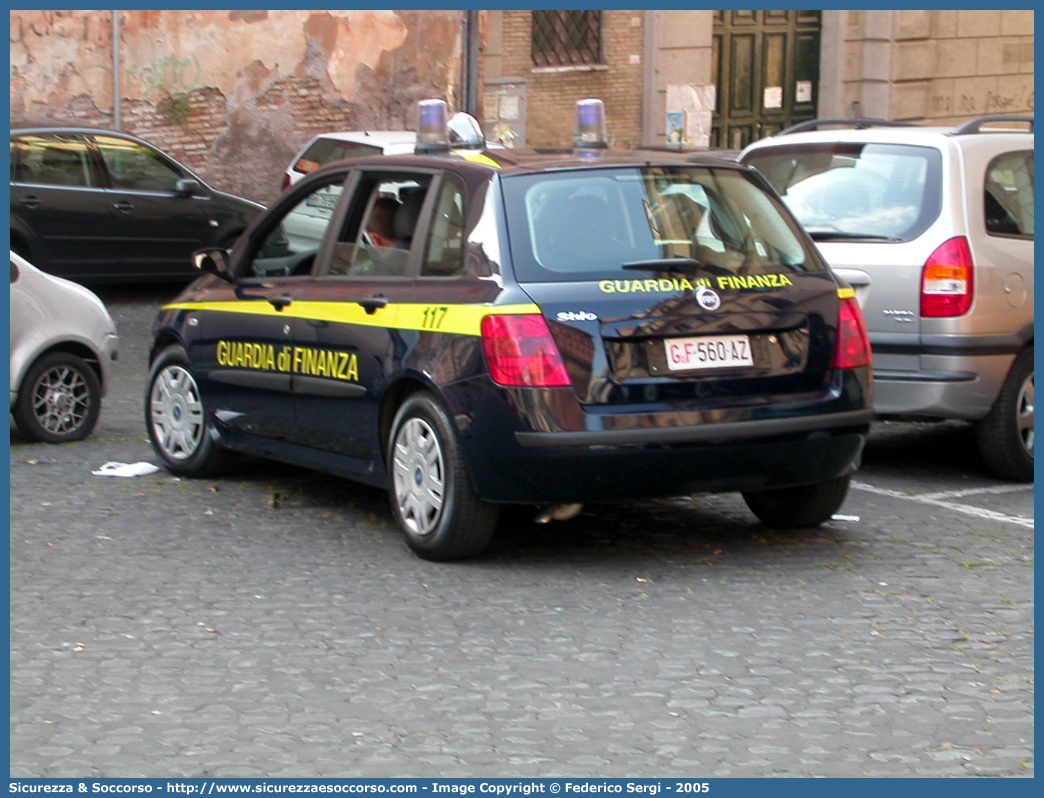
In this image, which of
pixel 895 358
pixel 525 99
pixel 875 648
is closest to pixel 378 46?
pixel 525 99

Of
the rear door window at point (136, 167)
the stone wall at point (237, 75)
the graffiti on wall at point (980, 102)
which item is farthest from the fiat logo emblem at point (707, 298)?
the graffiti on wall at point (980, 102)

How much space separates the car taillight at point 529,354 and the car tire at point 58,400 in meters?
4.23

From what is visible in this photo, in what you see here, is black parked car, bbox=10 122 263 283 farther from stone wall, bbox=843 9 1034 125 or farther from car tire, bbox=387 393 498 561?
stone wall, bbox=843 9 1034 125

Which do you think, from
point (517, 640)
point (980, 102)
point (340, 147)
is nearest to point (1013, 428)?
point (517, 640)

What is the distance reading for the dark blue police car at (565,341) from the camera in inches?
251

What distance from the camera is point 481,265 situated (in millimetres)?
6578

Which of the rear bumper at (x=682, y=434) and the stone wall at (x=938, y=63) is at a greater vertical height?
the stone wall at (x=938, y=63)

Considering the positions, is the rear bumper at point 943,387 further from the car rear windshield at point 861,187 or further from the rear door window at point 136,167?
the rear door window at point 136,167

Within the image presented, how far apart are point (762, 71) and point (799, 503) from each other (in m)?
21.5

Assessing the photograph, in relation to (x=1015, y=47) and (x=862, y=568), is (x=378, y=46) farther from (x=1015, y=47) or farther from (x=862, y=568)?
(x=862, y=568)

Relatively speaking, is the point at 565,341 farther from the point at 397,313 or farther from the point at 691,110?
the point at 691,110

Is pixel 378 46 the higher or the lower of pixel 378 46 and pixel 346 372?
the higher
